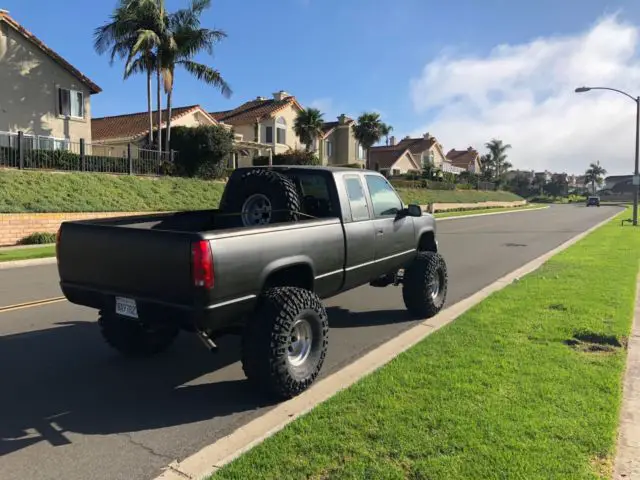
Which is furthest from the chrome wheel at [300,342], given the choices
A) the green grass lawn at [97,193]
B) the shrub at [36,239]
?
the green grass lawn at [97,193]

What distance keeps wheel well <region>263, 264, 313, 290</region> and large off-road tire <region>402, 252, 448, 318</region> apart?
2340 mm

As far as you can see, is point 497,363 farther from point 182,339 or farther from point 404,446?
point 182,339

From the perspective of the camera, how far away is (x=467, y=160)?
11019 cm

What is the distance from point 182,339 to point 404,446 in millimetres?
3544

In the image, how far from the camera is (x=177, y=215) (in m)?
5.83

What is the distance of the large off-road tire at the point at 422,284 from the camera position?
22.4 feet

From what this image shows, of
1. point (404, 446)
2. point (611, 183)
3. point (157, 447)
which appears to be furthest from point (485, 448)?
point (611, 183)

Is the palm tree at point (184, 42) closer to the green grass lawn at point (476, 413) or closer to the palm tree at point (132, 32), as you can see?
the palm tree at point (132, 32)

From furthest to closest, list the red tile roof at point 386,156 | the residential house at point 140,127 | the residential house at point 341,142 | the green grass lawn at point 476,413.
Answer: the red tile roof at point 386,156
the residential house at point 341,142
the residential house at point 140,127
the green grass lawn at point 476,413

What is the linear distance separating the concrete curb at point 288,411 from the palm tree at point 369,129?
4834cm

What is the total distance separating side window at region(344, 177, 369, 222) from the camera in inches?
221

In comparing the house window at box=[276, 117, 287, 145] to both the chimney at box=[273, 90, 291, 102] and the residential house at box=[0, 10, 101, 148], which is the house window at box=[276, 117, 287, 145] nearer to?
the chimney at box=[273, 90, 291, 102]

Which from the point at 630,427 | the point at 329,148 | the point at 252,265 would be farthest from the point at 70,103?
the point at 329,148

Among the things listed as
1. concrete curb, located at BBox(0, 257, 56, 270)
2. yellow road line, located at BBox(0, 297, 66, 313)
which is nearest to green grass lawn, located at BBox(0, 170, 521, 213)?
concrete curb, located at BBox(0, 257, 56, 270)
